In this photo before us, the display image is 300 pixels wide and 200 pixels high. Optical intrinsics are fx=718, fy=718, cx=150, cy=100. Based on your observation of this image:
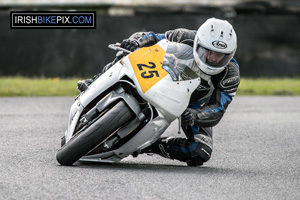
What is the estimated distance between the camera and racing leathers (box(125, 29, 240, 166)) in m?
5.90

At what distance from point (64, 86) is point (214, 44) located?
377 inches

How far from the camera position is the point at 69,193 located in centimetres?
470

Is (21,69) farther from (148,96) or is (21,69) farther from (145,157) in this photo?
(148,96)

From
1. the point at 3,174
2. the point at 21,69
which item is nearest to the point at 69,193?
the point at 3,174

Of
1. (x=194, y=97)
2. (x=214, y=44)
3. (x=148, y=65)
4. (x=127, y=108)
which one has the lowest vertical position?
(x=194, y=97)

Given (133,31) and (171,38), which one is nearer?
(171,38)

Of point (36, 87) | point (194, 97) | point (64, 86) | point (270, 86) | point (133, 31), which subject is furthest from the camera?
point (270, 86)

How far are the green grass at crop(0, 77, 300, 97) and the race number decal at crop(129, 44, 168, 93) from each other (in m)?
8.31

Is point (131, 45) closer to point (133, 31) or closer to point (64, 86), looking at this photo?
point (64, 86)

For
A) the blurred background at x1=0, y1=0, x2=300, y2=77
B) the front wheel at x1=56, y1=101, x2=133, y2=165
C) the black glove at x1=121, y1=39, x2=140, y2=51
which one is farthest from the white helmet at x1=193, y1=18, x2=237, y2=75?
the blurred background at x1=0, y1=0, x2=300, y2=77

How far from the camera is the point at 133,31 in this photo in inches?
621

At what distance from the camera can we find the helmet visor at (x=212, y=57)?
5922 millimetres

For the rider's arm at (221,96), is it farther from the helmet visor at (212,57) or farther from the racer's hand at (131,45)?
the racer's hand at (131,45)

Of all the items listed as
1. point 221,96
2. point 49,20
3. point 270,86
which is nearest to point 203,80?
point 221,96
